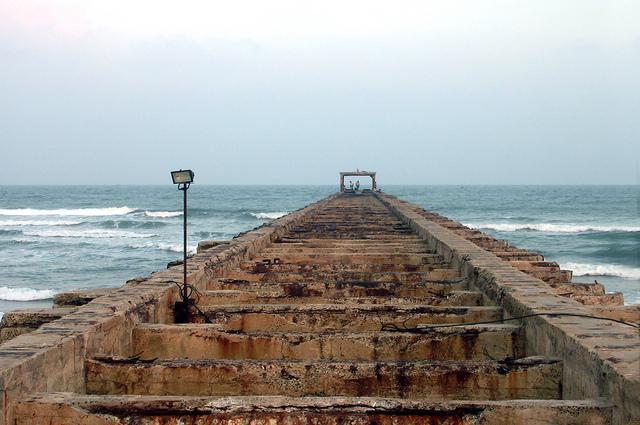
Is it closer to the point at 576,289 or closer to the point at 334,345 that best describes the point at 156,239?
the point at 576,289

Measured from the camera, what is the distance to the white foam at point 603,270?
25.5 metres

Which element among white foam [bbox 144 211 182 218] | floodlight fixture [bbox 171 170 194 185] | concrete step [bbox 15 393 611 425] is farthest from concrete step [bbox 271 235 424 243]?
white foam [bbox 144 211 182 218]

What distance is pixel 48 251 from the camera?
31.2 metres

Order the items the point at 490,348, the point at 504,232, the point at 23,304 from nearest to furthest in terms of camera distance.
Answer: the point at 490,348, the point at 23,304, the point at 504,232

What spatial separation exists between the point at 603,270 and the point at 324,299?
23516 millimetres

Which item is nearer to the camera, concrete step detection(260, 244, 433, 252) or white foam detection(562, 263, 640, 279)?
concrete step detection(260, 244, 433, 252)

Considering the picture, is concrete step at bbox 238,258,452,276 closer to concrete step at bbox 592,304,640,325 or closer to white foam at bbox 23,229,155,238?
concrete step at bbox 592,304,640,325

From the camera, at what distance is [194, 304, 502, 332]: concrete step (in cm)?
468

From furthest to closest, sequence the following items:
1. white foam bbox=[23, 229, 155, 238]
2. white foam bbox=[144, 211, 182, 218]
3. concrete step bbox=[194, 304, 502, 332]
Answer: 1. white foam bbox=[144, 211, 182, 218]
2. white foam bbox=[23, 229, 155, 238]
3. concrete step bbox=[194, 304, 502, 332]

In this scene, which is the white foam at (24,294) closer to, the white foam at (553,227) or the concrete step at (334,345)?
the concrete step at (334,345)

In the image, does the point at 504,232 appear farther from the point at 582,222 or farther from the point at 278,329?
the point at 278,329

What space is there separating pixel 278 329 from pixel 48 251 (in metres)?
29.0

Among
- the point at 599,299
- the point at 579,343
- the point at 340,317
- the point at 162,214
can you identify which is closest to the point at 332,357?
the point at 340,317

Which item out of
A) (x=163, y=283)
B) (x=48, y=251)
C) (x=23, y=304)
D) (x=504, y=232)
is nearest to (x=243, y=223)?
(x=504, y=232)
